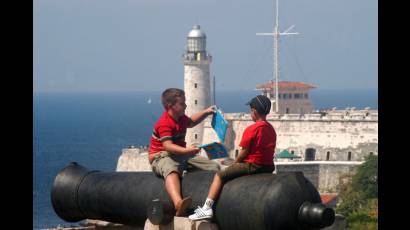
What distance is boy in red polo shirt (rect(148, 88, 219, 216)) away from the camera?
9.14 metres

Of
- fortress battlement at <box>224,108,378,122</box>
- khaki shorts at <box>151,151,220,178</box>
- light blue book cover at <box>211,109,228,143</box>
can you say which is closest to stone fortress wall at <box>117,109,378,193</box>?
fortress battlement at <box>224,108,378,122</box>

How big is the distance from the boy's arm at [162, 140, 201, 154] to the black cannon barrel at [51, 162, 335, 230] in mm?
175

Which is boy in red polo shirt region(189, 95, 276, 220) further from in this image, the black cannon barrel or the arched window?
the arched window

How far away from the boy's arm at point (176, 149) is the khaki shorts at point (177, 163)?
0.08 meters

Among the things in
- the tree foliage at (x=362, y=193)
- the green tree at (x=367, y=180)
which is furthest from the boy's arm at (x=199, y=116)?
the green tree at (x=367, y=180)

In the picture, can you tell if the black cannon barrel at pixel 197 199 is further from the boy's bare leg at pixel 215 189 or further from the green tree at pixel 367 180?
the green tree at pixel 367 180

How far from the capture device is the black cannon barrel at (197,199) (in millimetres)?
8328

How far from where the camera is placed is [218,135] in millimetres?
9641

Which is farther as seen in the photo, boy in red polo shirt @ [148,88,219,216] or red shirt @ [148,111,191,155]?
red shirt @ [148,111,191,155]

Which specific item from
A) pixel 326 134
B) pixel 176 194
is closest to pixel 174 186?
pixel 176 194
